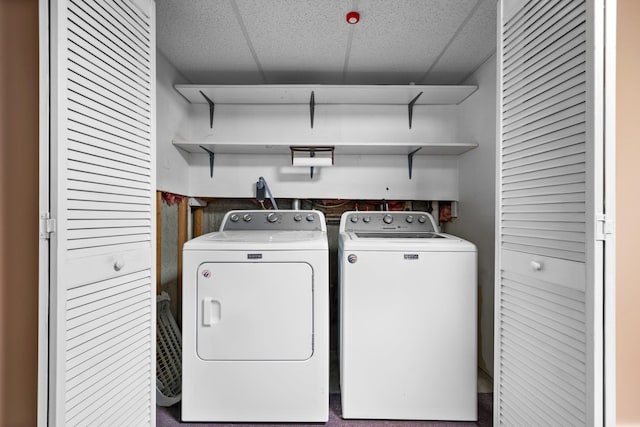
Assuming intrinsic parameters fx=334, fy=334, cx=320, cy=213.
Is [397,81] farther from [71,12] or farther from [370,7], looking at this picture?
[71,12]

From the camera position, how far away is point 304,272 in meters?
1.78

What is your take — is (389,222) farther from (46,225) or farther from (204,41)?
(46,225)

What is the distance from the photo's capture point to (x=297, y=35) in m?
2.00

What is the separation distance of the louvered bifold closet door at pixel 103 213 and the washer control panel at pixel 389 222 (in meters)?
1.38

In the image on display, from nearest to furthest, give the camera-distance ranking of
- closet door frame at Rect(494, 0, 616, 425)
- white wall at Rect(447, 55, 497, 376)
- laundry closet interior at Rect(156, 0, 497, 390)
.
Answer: closet door frame at Rect(494, 0, 616, 425)
laundry closet interior at Rect(156, 0, 497, 390)
white wall at Rect(447, 55, 497, 376)

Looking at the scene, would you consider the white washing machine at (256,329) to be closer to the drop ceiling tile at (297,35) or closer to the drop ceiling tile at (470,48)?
the drop ceiling tile at (297,35)

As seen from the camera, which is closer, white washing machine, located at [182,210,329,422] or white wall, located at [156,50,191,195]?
white washing machine, located at [182,210,329,422]

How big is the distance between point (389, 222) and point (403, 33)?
1.22 meters

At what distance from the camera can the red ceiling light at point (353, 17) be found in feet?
5.77

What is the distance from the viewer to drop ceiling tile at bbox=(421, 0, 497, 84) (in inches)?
71.1

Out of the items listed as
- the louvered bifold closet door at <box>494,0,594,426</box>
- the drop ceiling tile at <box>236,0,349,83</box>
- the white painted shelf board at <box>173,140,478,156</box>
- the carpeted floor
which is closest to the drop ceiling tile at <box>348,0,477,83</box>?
the drop ceiling tile at <box>236,0,349,83</box>

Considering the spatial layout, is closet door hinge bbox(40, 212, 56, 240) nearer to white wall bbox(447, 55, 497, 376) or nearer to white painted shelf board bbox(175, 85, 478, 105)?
white painted shelf board bbox(175, 85, 478, 105)

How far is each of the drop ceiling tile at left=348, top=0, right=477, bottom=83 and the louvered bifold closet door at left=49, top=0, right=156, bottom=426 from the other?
115cm

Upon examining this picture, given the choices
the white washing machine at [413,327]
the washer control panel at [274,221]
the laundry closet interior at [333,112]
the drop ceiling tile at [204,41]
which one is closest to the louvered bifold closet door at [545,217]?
the white washing machine at [413,327]
